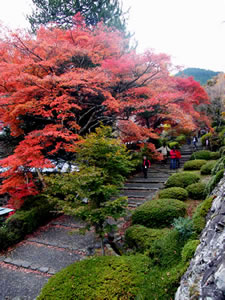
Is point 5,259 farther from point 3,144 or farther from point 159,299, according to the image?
point 3,144

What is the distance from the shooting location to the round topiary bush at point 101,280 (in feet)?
11.4

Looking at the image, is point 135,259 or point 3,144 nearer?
point 135,259

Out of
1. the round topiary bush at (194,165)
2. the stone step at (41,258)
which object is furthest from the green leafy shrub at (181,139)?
the stone step at (41,258)

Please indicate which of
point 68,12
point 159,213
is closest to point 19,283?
point 159,213

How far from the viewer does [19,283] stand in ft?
17.2

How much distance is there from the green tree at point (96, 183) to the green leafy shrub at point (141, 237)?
0.98 m

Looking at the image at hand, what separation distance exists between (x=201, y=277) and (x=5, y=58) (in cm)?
1051

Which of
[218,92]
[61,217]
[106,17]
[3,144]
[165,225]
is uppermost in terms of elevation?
[106,17]

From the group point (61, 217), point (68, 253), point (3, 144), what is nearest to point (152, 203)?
point (68, 253)

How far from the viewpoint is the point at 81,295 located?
3471mm

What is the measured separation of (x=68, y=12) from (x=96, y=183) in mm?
16218

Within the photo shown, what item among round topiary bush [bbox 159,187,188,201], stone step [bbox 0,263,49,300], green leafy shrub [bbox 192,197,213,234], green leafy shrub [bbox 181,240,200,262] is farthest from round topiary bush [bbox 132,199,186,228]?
stone step [bbox 0,263,49,300]

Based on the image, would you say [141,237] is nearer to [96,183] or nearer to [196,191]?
[96,183]

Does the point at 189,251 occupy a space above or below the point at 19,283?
above
